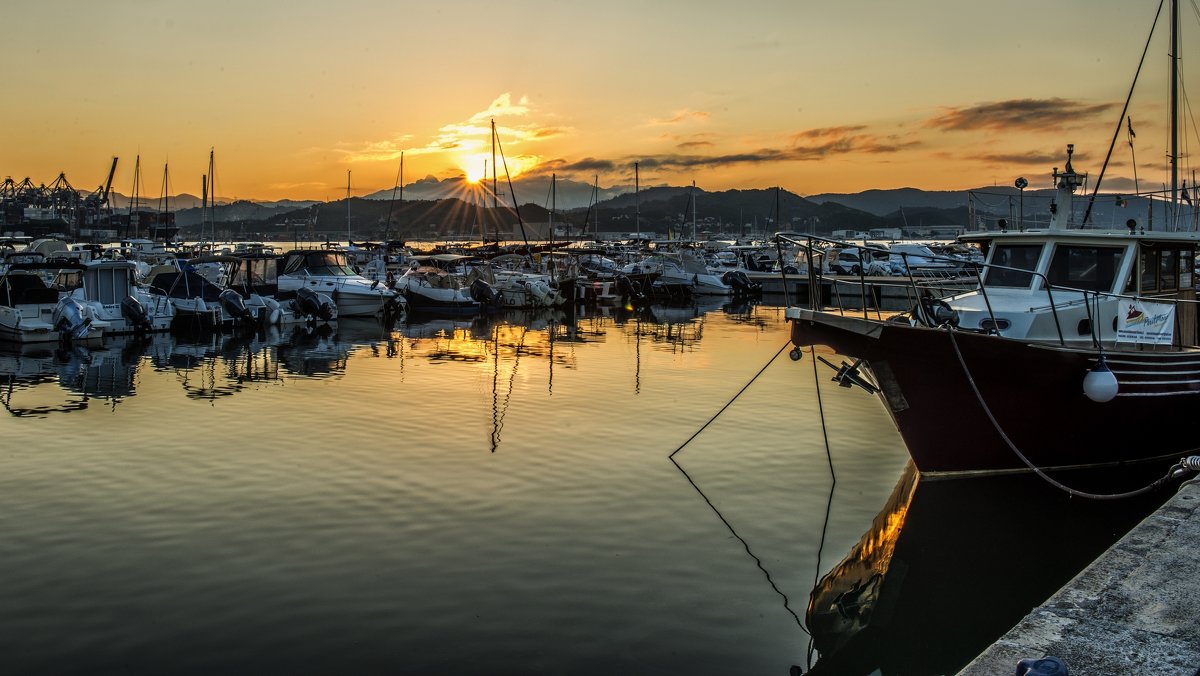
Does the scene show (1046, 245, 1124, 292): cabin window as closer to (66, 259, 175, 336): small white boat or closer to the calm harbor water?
the calm harbor water

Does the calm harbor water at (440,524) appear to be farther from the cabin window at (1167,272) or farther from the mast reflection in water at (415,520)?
the cabin window at (1167,272)

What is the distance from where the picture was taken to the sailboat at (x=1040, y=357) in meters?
12.3

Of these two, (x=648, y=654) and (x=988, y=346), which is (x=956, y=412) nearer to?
(x=988, y=346)

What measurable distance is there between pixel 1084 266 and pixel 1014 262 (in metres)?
0.97

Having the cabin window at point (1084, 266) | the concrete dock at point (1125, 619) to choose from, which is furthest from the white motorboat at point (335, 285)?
the concrete dock at point (1125, 619)

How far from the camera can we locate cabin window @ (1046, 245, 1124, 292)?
14.1 m

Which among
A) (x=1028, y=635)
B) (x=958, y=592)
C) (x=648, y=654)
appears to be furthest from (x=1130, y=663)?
(x=958, y=592)

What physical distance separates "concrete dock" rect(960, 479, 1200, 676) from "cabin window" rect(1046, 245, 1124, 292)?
707 centimetres

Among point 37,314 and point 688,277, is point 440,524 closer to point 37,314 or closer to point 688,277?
point 37,314

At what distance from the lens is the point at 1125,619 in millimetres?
6258

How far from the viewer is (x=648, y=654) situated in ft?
25.7

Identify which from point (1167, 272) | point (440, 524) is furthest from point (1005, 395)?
point (440, 524)

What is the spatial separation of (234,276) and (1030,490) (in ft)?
118

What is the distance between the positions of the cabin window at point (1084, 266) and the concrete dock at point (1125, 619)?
23.2 ft
